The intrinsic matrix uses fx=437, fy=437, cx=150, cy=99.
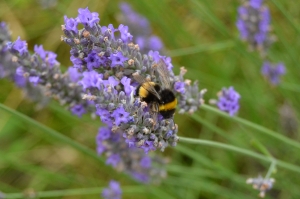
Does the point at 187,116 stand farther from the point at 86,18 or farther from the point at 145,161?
the point at 86,18

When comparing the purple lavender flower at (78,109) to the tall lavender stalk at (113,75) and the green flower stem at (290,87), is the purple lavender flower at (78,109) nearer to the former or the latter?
the tall lavender stalk at (113,75)

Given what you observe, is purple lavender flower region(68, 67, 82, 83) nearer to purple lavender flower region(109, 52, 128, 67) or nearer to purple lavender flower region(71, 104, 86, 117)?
purple lavender flower region(71, 104, 86, 117)

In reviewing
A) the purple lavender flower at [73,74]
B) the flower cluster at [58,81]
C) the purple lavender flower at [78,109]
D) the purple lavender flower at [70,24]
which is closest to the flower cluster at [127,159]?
the flower cluster at [58,81]

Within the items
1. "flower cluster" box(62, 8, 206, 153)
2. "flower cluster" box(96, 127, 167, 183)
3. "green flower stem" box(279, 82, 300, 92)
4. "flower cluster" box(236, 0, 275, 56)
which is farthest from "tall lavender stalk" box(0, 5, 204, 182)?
"green flower stem" box(279, 82, 300, 92)

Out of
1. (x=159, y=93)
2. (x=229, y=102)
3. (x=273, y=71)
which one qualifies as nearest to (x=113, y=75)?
(x=159, y=93)

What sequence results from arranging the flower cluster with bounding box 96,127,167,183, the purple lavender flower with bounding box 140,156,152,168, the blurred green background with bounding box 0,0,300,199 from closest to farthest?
the flower cluster with bounding box 96,127,167,183, the purple lavender flower with bounding box 140,156,152,168, the blurred green background with bounding box 0,0,300,199

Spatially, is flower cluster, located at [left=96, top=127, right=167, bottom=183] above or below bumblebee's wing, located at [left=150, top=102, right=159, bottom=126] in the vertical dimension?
above
